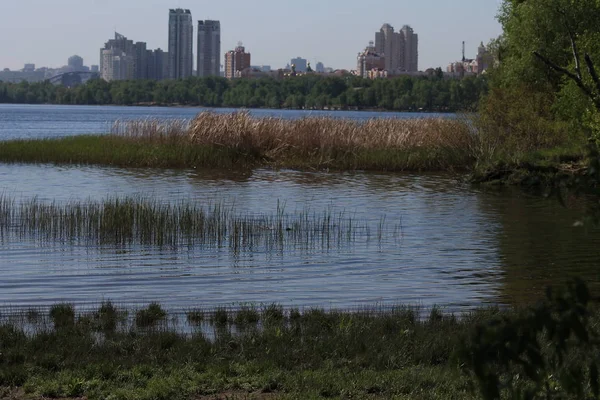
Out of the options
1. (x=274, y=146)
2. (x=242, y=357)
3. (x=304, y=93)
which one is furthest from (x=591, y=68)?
(x=304, y=93)

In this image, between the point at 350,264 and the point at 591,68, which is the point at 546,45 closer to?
the point at 350,264

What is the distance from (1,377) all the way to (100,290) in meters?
6.29

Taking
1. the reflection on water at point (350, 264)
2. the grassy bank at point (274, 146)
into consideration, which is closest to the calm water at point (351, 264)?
the reflection on water at point (350, 264)

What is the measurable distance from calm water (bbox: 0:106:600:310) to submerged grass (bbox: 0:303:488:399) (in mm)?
2009

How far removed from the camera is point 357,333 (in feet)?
30.3

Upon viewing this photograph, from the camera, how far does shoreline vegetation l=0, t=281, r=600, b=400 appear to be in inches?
281

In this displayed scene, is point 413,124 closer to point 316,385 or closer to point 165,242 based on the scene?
point 165,242

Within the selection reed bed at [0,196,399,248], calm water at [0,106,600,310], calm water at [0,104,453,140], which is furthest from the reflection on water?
calm water at [0,104,453,140]

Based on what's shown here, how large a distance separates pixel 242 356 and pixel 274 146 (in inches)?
1330

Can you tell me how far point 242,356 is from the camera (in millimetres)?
8359

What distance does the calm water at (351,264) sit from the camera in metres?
13.5

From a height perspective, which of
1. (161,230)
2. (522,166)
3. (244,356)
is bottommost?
(161,230)

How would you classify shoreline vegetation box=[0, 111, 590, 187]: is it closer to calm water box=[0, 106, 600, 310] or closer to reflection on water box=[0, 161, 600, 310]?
calm water box=[0, 106, 600, 310]

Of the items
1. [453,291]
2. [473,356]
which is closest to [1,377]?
[473,356]
